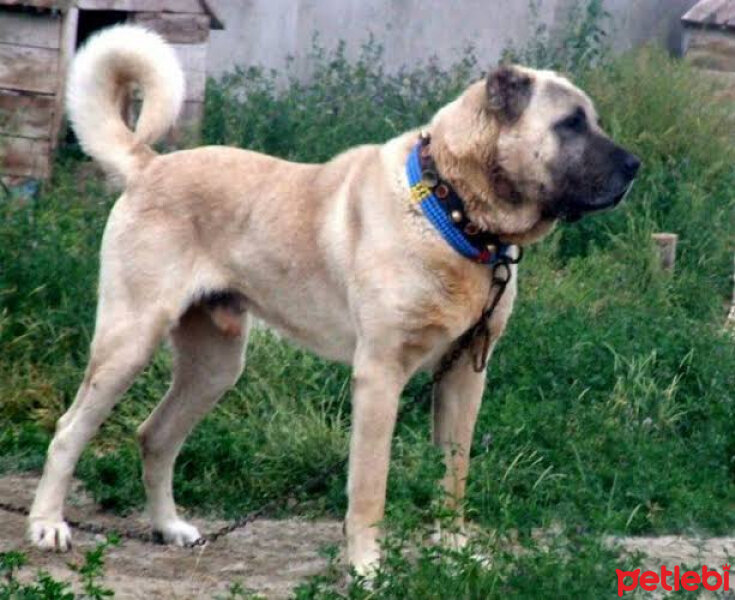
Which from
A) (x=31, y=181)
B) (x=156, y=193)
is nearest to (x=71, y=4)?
(x=31, y=181)

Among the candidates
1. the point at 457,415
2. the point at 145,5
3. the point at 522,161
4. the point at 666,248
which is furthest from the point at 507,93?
the point at 145,5

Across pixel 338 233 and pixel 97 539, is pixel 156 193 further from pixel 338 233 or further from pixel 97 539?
pixel 97 539

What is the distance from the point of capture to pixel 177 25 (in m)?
8.83

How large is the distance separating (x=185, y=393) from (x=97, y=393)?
39cm

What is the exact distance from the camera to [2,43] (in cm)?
826

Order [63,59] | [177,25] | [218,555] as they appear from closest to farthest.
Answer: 1. [218,555]
2. [63,59]
3. [177,25]

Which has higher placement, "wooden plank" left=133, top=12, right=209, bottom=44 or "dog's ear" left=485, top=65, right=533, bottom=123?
"dog's ear" left=485, top=65, right=533, bottom=123

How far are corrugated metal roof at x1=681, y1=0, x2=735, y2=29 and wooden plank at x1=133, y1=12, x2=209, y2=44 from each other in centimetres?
402

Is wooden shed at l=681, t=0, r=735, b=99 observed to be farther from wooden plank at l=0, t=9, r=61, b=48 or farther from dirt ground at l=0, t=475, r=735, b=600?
dirt ground at l=0, t=475, r=735, b=600

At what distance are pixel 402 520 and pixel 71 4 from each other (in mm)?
4540

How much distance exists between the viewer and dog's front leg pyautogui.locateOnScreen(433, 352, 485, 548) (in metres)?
5.22

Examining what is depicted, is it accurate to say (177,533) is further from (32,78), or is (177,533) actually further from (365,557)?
(32,78)

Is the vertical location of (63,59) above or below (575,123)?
below

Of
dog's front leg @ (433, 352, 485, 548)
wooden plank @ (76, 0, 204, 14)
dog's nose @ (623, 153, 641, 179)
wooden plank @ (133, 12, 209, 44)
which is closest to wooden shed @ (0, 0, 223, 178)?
wooden plank @ (76, 0, 204, 14)
